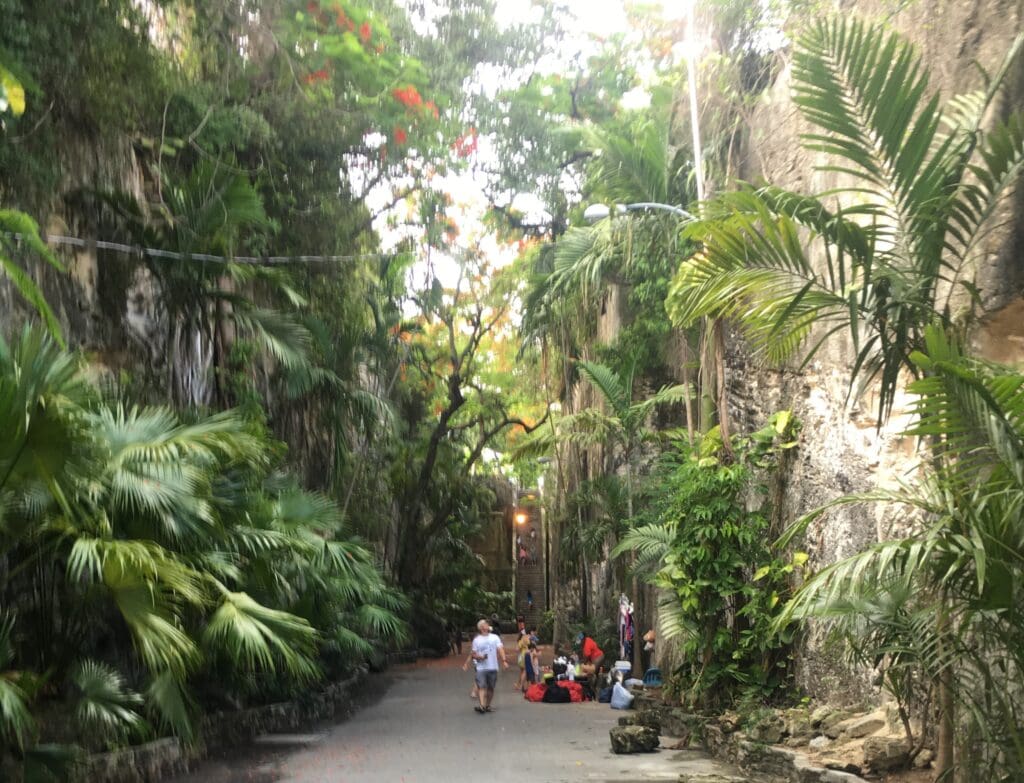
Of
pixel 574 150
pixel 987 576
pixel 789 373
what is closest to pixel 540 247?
pixel 574 150

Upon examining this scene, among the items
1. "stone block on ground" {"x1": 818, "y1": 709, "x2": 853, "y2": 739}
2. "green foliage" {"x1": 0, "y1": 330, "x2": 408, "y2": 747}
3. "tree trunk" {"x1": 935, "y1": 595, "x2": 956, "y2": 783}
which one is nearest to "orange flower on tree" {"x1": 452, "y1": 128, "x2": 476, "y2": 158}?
"green foliage" {"x1": 0, "y1": 330, "x2": 408, "y2": 747}

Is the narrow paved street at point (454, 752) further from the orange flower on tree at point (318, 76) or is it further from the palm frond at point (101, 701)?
the orange flower on tree at point (318, 76)

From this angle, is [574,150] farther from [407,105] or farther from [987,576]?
[987,576]

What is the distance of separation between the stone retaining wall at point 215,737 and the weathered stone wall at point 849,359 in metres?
6.46

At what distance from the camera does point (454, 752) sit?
43.3 ft

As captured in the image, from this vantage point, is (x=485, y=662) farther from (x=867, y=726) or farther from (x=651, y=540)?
(x=867, y=726)

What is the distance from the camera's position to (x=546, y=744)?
550 inches

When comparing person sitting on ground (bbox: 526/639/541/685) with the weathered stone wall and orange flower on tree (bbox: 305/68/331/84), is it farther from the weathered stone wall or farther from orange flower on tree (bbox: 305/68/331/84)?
orange flower on tree (bbox: 305/68/331/84)

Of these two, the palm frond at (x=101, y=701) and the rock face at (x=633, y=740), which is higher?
the palm frond at (x=101, y=701)

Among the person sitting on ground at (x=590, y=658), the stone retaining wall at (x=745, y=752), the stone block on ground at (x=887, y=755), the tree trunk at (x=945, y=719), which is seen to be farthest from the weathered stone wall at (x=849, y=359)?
the person sitting on ground at (x=590, y=658)

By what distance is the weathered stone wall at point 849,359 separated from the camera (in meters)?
7.94

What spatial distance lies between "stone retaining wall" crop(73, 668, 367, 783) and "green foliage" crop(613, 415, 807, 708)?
17.6 ft

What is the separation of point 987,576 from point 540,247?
59.4 feet

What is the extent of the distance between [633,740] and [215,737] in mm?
4837
